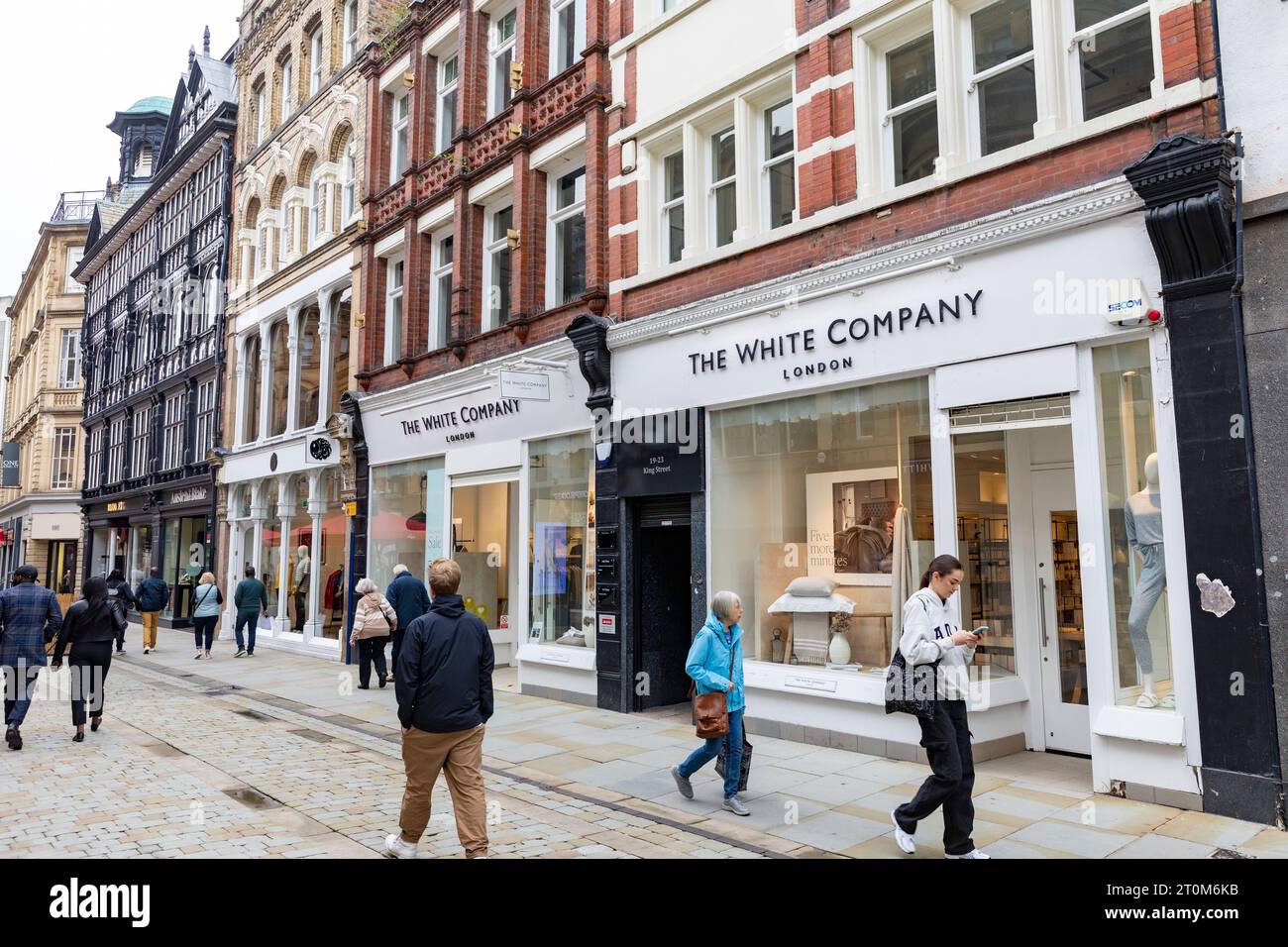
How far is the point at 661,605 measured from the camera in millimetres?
11734

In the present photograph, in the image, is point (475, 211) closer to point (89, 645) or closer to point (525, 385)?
point (525, 385)

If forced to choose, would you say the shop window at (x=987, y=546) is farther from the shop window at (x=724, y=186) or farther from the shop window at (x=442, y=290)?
the shop window at (x=442, y=290)

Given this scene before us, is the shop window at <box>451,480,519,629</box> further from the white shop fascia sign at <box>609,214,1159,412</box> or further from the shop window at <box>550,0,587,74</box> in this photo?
the shop window at <box>550,0,587,74</box>

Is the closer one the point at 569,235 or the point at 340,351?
the point at 569,235

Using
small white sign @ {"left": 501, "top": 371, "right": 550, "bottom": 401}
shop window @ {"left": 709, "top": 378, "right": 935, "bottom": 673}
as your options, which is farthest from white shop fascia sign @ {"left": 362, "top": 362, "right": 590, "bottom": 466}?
shop window @ {"left": 709, "top": 378, "right": 935, "bottom": 673}

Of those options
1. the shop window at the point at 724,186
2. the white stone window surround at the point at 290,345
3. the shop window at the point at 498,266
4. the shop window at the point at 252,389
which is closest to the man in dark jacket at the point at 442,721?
the shop window at the point at 724,186

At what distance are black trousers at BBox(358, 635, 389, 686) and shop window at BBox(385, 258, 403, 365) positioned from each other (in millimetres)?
6194

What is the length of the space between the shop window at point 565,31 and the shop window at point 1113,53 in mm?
8026

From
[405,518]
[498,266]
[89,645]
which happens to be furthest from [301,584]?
[89,645]

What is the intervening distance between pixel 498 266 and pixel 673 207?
4.38 meters

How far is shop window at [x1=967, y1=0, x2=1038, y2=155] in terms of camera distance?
814cm

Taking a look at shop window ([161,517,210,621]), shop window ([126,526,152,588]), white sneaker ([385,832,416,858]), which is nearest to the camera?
white sneaker ([385,832,416,858])

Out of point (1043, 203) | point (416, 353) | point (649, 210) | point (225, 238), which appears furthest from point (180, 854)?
point (225, 238)

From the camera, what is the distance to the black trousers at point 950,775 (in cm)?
529
